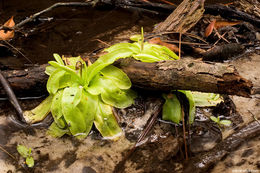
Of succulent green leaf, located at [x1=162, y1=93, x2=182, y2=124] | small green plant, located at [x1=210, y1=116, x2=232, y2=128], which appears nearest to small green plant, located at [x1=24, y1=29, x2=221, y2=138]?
succulent green leaf, located at [x1=162, y1=93, x2=182, y2=124]

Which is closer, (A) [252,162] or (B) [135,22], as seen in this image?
(A) [252,162]

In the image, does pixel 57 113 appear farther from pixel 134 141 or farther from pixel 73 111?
pixel 134 141

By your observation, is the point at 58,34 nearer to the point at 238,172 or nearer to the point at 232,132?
the point at 232,132

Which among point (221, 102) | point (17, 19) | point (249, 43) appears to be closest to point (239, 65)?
point (249, 43)

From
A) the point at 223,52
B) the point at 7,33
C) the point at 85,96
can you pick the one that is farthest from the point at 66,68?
the point at 223,52

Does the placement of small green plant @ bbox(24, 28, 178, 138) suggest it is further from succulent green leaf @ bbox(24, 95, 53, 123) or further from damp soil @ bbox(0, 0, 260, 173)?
damp soil @ bbox(0, 0, 260, 173)
